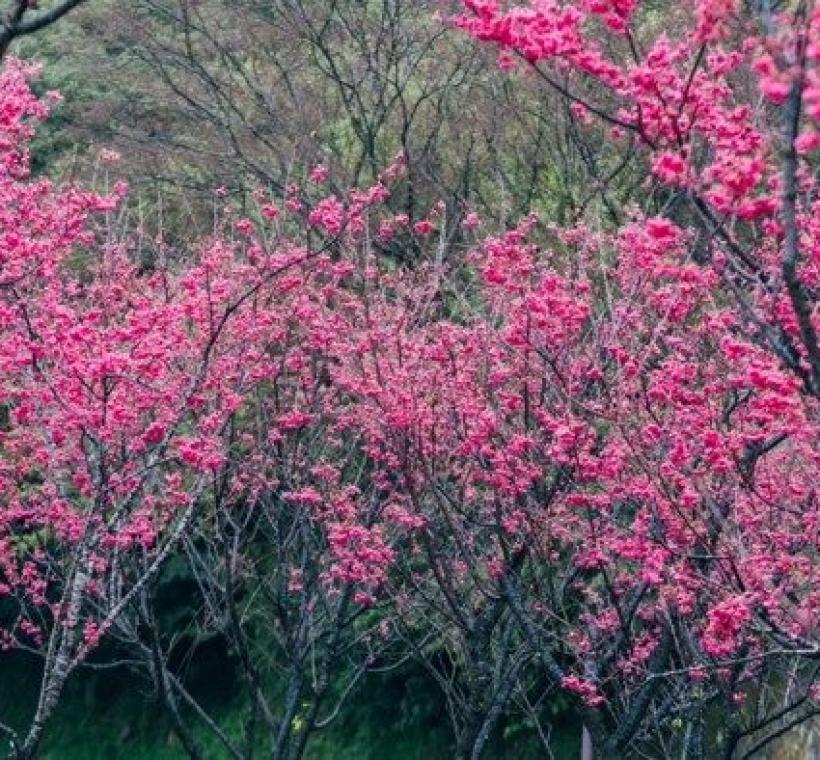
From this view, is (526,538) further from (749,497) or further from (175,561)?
(175,561)

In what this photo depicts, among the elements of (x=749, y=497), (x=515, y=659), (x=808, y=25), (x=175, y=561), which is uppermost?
(x=808, y=25)

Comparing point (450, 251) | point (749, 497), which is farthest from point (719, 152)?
point (450, 251)

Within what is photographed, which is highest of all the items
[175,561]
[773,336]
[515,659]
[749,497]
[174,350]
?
[773,336]

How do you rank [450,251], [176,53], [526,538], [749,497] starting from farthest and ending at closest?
[176,53], [450,251], [526,538], [749,497]

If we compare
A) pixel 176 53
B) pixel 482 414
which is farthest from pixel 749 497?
pixel 176 53

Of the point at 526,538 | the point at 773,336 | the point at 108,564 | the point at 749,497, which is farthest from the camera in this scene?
the point at 108,564

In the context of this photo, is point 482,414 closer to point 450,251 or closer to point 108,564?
point 108,564

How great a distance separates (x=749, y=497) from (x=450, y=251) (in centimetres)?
616

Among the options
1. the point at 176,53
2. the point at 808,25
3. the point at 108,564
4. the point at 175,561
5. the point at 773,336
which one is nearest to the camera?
the point at 808,25

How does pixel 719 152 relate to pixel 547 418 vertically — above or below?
above

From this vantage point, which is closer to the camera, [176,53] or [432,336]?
[432,336]

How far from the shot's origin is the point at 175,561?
607 inches

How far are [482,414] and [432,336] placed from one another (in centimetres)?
129

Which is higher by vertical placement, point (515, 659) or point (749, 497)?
point (749, 497)
